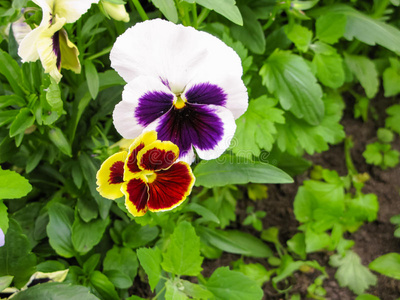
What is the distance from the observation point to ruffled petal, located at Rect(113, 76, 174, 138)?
0.73 metres

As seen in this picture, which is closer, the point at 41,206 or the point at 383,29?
the point at 41,206

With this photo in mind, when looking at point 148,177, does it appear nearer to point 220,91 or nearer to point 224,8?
point 220,91

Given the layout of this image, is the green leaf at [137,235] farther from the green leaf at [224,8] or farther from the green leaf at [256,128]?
the green leaf at [224,8]

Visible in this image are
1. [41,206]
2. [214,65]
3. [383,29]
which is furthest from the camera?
[383,29]

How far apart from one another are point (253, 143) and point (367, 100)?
2.51 feet

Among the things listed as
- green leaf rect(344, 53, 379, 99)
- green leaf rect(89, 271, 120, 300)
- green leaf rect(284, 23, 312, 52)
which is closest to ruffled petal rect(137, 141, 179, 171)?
green leaf rect(89, 271, 120, 300)

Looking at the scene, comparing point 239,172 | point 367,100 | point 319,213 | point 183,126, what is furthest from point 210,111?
point 367,100

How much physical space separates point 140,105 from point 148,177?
0.51 ft

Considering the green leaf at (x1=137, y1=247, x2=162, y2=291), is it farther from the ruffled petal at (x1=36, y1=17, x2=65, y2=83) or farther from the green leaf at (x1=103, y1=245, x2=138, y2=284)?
the ruffled petal at (x1=36, y1=17, x2=65, y2=83)

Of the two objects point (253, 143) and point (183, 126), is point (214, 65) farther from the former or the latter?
point (253, 143)

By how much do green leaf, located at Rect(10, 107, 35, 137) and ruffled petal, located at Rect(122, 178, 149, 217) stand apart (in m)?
0.33

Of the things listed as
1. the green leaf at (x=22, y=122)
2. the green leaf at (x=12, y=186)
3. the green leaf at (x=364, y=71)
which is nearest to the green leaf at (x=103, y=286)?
the green leaf at (x=12, y=186)

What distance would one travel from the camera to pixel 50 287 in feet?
3.05

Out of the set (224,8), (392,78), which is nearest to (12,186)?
(224,8)
